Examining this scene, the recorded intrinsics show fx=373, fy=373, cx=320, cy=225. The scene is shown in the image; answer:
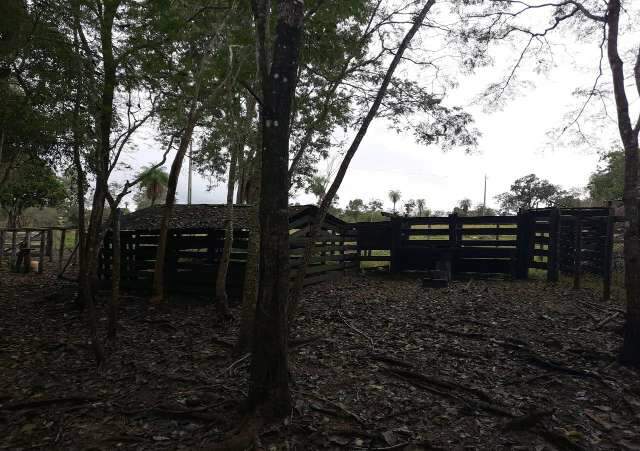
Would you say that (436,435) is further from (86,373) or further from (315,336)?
(86,373)

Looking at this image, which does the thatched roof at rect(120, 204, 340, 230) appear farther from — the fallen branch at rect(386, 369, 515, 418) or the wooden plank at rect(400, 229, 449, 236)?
the fallen branch at rect(386, 369, 515, 418)

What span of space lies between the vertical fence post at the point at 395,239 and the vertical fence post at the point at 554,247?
500 cm

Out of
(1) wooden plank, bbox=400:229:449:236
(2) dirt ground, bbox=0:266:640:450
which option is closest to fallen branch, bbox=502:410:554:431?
(2) dirt ground, bbox=0:266:640:450

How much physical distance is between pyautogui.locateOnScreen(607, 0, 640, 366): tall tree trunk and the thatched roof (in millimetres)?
8247

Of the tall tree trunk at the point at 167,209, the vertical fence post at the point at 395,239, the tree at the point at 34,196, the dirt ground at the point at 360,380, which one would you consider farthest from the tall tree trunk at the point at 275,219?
the tree at the point at 34,196

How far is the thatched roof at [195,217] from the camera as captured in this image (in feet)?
37.6

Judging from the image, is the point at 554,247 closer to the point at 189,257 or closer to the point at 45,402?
the point at 189,257

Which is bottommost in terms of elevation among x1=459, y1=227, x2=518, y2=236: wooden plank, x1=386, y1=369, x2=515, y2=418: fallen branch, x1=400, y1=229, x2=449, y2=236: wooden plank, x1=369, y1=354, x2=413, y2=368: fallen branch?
x1=386, y1=369, x2=515, y2=418: fallen branch

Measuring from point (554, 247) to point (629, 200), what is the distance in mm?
6291

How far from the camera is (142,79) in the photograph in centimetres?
779

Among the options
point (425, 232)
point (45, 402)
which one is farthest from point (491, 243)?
point (45, 402)

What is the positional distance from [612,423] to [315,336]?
184 inches

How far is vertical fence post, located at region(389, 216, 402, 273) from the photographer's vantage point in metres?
14.4

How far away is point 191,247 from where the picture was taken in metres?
11.8
